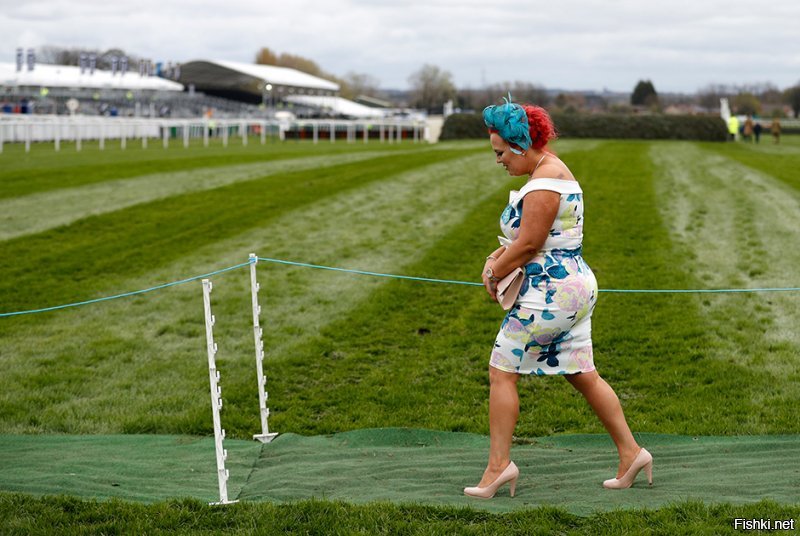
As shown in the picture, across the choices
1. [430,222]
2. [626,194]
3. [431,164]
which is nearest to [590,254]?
[430,222]

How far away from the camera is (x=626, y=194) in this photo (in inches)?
752

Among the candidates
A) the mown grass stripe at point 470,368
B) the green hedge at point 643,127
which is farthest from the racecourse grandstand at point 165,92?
the mown grass stripe at point 470,368

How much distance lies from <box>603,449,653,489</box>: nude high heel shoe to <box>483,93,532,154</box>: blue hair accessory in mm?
1712

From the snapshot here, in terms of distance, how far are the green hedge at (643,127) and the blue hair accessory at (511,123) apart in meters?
41.8

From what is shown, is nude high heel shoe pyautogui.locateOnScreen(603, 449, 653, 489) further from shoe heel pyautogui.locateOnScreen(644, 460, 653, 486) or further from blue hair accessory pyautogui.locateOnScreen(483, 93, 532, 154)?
blue hair accessory pyautogui.locateOnScreen(483, 93, 532, 154)

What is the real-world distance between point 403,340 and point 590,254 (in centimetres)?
463

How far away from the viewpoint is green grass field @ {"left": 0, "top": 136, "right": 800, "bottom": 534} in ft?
22.0

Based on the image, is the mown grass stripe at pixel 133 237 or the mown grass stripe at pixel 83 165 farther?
the mown grass stripe at pixel 83 165

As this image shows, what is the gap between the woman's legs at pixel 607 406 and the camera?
5.04 m

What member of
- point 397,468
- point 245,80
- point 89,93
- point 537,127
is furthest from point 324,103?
point 537,127

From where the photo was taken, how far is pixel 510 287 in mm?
4922

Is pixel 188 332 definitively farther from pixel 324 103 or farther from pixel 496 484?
pixel 324 103

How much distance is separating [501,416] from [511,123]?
1477 millimetres

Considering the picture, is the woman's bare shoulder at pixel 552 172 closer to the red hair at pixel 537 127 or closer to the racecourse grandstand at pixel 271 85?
the red hair at pixel 537 127
